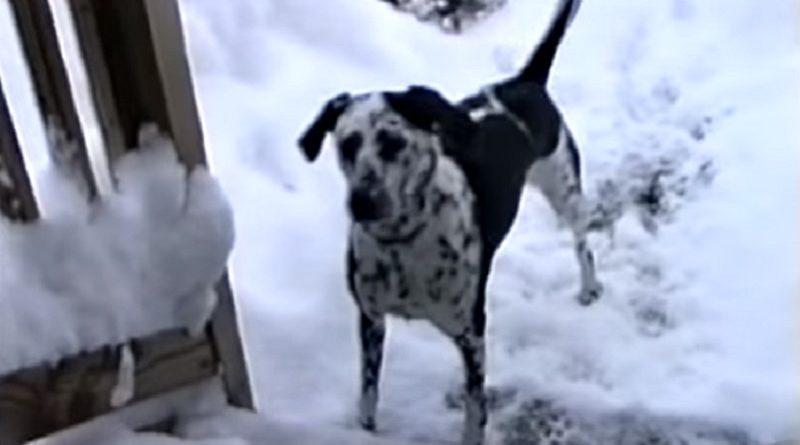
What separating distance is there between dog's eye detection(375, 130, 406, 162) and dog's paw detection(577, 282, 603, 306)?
25cm

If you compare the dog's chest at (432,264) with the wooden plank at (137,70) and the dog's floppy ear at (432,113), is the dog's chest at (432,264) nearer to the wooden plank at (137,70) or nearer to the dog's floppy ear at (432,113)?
the dog's floppy ear at (432,113)

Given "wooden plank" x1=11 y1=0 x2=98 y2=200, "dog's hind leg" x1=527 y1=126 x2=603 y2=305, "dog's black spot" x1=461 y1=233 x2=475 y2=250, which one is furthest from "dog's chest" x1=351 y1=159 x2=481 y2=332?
"wooden plank" x1=11 y1=0 x2=98 y2=200

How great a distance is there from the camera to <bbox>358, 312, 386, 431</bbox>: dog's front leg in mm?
1412

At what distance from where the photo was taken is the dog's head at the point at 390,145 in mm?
1286

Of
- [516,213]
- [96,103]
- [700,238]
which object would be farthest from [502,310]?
[96,103]

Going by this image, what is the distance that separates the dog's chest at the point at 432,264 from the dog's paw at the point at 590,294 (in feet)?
0.36

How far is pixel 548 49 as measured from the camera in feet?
4.68

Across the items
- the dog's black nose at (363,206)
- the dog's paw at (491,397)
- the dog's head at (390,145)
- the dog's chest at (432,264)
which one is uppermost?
the dog's head at (390,145)

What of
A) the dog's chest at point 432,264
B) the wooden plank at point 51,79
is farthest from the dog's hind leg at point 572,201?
the wooden plank at point 51,79

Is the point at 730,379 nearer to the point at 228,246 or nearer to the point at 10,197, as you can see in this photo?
the point at 228,246

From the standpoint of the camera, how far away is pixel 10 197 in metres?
1.30

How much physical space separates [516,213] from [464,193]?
0.09m

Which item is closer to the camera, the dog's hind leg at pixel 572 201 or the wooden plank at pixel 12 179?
the wooden plank at pixel 12 179

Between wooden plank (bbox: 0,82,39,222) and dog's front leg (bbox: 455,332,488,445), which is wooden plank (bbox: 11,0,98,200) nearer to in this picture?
wooden plank (bbox: 0,82,39,222)
